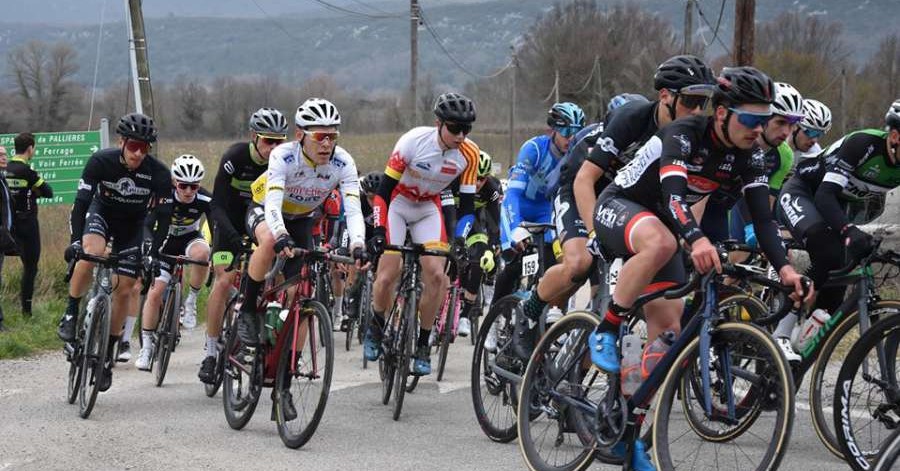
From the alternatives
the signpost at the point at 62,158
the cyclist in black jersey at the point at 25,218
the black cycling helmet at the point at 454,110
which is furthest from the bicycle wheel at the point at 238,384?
the signpost at the point at 62,158

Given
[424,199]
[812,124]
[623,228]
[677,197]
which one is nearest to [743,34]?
[812,124]

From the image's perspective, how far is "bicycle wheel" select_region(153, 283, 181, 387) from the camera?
1022 cm

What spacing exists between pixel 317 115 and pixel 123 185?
260 centimetres

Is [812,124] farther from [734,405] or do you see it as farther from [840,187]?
[734,405]

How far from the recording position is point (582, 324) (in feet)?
20.7

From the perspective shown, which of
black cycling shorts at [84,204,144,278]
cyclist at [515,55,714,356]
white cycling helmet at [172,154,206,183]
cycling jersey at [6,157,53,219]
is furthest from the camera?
cycling jersey at [6,157,53,219]

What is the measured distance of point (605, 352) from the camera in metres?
5.88

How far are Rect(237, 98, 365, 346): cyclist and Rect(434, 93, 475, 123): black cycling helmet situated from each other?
2.52ft

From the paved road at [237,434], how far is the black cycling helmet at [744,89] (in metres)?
2.32

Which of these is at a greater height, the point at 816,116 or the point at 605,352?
the point at 816,116

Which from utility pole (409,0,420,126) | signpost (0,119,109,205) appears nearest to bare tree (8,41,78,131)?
utility pole (409,0,420,126)

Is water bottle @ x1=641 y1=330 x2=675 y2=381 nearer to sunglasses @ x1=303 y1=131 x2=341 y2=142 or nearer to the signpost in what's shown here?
sunglasses @ x1=303 y1=131 x2=341 y2=142

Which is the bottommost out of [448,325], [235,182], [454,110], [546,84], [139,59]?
[546,84]

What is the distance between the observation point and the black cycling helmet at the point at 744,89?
18.1ft
